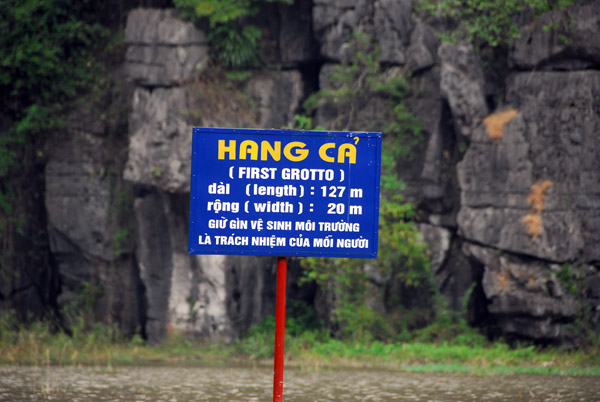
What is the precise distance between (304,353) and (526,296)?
4604mm

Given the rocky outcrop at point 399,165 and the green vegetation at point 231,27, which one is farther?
the green vegetation at point 231,27

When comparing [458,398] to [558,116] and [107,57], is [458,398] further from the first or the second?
[107,57]

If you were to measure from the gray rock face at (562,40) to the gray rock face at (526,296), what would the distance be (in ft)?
13.4

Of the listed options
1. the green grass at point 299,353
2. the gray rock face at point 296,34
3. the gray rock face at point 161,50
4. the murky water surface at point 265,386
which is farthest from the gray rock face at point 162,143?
the murky water surface at point 265,386

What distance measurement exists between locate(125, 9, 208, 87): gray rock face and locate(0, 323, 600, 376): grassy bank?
5.85 metres

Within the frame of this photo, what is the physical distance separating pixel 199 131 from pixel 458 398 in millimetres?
5783

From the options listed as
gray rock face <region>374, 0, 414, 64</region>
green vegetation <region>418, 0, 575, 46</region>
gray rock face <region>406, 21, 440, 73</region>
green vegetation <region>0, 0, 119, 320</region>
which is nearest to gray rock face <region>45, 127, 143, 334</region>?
green vegetation <region>0, 0, 119, 320</region>

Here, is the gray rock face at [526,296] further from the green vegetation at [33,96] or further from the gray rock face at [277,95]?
the green vegetation at [33,96]

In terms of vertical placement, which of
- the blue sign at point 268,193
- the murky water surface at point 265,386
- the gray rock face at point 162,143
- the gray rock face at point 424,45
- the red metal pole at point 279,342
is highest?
the gray rock face at point 424,45

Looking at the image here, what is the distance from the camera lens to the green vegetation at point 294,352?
45.0ft

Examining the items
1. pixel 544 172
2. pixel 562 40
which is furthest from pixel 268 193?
pixel 562 40

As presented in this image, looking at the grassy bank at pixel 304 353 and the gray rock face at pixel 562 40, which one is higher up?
the gray rock face at pixel 562 40

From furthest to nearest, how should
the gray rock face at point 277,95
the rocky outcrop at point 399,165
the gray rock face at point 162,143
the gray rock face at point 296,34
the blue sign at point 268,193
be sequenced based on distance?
1. the gray rock face at point 296,34
2. the gray rock face at point 277,95
3. the gray rock face at point 162,143
4. the rocky outcrop at point 399,165
5. the blue sign at point 268,193

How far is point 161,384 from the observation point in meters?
11.6
